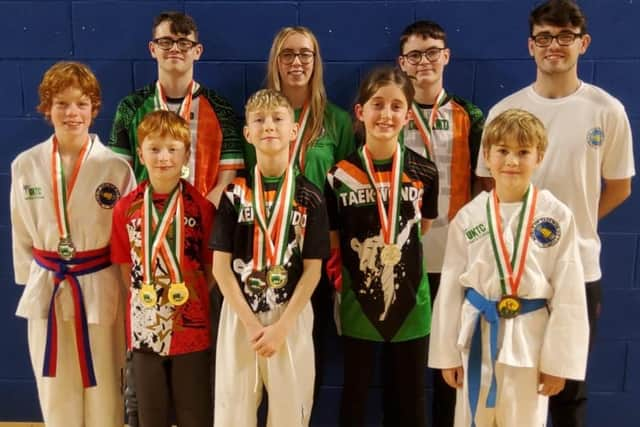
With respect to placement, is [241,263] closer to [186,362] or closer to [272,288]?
[272,288]

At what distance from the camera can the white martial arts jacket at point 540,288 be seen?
185 cm

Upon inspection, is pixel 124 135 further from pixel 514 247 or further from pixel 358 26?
pixel 514 247

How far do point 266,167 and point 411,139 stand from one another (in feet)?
2.26

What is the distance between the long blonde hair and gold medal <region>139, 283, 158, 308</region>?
2.61 feet

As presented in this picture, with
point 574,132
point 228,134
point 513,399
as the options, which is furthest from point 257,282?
point 574,132

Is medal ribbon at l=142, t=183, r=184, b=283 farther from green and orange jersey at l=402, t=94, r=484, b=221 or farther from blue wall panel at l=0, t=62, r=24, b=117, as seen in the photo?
blue wall panel at l=0, t=62, r=24, b=117

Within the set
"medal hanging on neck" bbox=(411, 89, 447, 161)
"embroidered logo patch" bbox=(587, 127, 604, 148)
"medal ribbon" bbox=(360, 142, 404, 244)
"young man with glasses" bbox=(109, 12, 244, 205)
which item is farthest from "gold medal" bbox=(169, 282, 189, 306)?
"embroidered logo patch" bbox=(587, 127, 604, 148)

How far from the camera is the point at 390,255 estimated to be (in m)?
2.14

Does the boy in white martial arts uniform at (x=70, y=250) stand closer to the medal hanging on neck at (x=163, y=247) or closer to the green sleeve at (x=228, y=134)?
the medal hanging on neck at (x=163, y=247)

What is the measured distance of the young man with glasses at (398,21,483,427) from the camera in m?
2.45

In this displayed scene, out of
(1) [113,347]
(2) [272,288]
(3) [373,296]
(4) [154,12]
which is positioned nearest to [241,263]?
(2) [272,288]

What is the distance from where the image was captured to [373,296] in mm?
2158

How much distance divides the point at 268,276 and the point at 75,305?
722 mm

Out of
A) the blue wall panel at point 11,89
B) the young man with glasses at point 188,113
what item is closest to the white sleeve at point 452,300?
the young man with glasses at point 188,113
